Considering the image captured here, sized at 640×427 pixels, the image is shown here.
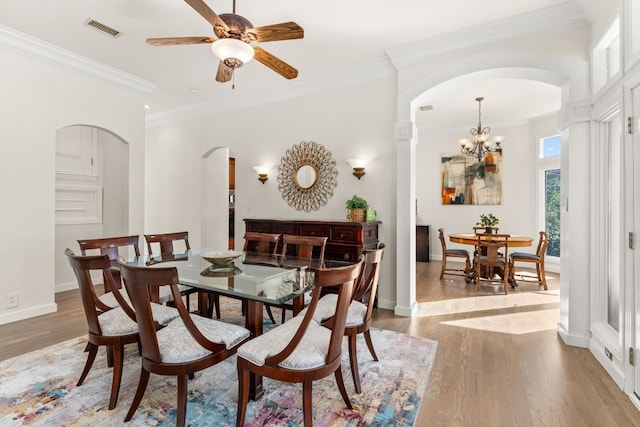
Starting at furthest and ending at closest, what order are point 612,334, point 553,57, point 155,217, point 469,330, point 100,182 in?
point 155,217 < point 100,182 < point 469,330 < point 553,57 < point 612,334

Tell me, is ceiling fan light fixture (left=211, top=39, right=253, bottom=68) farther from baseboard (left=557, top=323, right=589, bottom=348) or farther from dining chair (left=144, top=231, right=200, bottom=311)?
baseboard (left=557, top=323, right=589, bottom=348)

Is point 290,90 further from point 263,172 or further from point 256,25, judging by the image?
point 256,25

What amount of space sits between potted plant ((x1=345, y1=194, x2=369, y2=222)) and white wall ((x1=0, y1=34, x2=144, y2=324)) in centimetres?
356

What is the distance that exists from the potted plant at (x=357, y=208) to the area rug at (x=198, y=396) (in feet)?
5.58

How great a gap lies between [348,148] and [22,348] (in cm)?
389

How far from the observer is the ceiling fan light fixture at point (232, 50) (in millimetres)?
2232

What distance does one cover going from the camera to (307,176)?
15.0 ft

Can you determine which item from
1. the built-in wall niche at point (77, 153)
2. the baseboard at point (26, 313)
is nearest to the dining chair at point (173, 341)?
the baseboard at point (26, 313)

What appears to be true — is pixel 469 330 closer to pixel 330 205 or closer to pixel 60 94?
pixel 330 205

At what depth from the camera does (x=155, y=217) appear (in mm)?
6219

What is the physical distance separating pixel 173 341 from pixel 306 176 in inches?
123

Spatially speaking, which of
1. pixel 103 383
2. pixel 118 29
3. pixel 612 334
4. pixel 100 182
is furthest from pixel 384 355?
pixel 100 182

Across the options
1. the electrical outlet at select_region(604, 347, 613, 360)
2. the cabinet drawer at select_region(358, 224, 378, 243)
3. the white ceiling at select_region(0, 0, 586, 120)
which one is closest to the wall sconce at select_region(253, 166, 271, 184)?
the white ceiling at select_region(0, 0, 586, 120)

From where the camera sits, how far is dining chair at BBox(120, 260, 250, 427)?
1.57m
